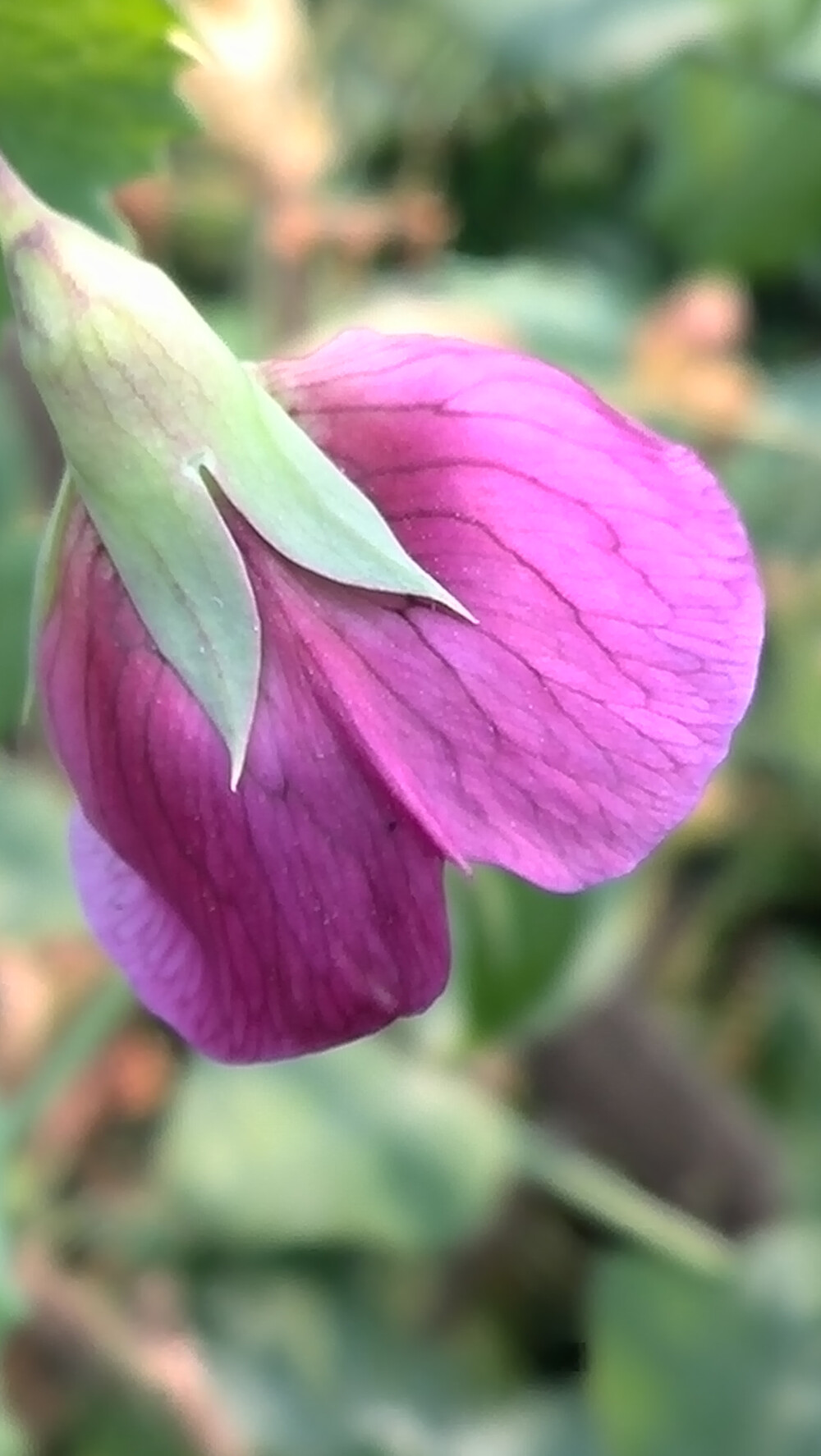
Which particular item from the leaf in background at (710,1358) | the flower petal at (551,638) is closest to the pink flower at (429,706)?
the flower petal at (551,638)

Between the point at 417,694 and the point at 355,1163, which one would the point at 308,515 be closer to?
the point at 417,694

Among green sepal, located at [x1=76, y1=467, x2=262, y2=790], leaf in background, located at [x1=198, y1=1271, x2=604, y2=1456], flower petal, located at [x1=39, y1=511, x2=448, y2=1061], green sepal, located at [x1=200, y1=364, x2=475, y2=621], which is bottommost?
leaf in background, located at [x1=198, y1=1271, x2=604, y2=1456]

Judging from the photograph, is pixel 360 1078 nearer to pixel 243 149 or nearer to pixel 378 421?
pixel 243 149

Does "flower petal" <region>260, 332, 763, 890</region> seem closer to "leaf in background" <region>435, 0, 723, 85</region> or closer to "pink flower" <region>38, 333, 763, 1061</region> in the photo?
"pink flower" <region>38, 333, 763, 1061</region>

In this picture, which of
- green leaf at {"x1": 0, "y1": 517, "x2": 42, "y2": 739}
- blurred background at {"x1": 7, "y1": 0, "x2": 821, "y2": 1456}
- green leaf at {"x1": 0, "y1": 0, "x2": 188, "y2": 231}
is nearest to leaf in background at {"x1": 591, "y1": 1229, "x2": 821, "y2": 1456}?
blurred background at {"x1": 7, "y1": 0, "x2": 821, "y2": 1456}

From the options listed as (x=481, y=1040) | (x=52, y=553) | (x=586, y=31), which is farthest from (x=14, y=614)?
(x=586, y=31)

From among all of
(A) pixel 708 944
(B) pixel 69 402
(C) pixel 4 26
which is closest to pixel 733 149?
(A) pixel 708 944

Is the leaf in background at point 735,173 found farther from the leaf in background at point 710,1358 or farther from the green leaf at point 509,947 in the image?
the leaf in background at point 710,1358
